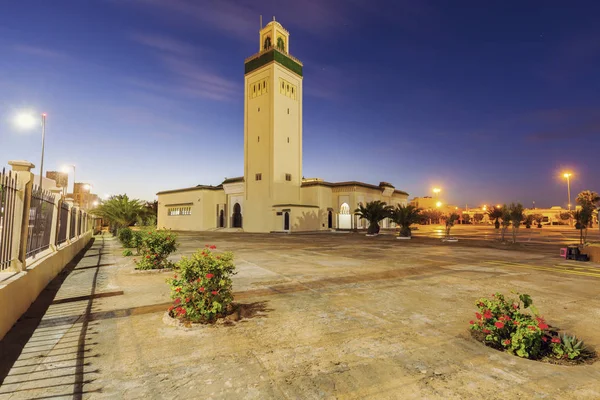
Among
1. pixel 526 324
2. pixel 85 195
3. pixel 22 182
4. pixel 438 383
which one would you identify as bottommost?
pixel 438 383

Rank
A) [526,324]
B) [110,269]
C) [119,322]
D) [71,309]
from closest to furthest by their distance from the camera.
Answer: [526,324], [119,322], [71,309], [110,269]

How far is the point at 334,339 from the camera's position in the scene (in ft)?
13.1

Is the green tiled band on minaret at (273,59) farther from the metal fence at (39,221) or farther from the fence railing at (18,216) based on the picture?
the fence railing at (18,216)

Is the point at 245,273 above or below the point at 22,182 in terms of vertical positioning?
below

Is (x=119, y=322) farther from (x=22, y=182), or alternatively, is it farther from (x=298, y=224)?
(x=298, y=224)

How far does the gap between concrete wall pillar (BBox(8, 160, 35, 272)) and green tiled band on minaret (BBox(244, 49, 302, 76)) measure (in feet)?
120

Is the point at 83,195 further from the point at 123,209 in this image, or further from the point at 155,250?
the point at 155,250

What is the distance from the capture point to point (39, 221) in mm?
7391

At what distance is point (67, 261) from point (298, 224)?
27.4 metres

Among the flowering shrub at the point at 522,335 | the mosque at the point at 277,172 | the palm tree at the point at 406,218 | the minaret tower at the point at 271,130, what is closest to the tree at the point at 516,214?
the palm tree at the point at 406,218

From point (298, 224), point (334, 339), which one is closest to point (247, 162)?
point (298, 224)

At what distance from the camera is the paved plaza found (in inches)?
111

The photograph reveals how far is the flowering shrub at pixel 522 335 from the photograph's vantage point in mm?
3523

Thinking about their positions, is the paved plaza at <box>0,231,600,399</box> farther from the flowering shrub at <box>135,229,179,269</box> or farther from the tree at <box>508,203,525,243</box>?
the tree at <box>508,203,525,243</box>
